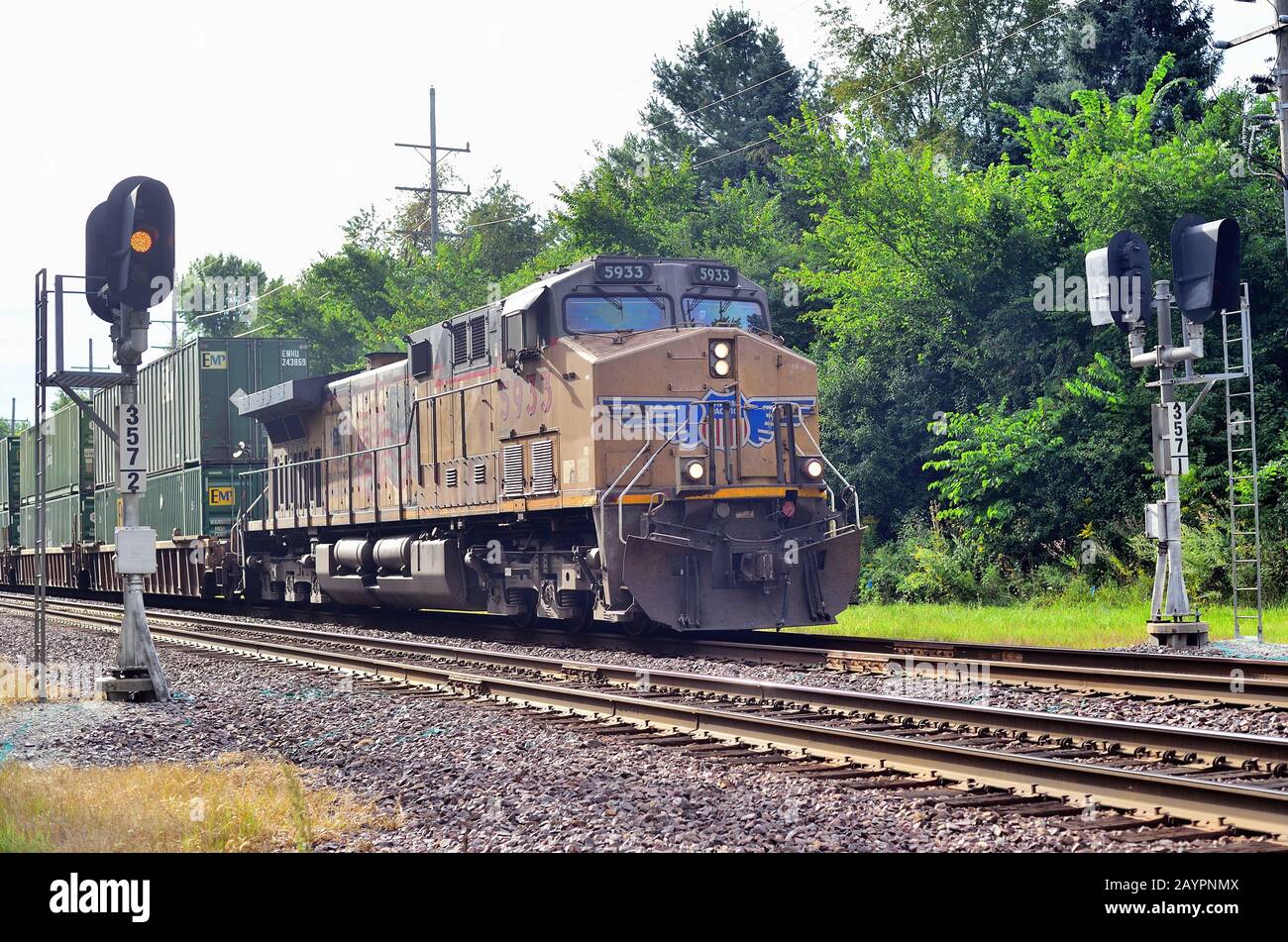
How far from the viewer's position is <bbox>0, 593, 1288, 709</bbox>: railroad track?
9.98 meters

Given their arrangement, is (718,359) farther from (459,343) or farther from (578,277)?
(459,343)

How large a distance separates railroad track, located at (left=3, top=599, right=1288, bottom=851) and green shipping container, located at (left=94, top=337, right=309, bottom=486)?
1292cm

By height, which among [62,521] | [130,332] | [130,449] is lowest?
[62,521]

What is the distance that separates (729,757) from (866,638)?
6.24 metres

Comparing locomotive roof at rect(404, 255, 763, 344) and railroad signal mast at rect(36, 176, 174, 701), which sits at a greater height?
locomotive roof at rect(404, 255, 763, 344)

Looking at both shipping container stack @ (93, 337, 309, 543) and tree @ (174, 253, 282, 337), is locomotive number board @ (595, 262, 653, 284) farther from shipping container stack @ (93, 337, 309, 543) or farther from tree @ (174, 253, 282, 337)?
tree @ (174, 253, 282, 337)

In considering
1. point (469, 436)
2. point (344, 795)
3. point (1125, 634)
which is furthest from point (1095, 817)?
point (469, 436)

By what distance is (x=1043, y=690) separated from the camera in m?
10.6

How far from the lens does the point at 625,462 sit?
14188 millimetres

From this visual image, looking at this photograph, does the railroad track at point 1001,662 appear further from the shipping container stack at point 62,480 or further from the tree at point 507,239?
the tree at point 507,239

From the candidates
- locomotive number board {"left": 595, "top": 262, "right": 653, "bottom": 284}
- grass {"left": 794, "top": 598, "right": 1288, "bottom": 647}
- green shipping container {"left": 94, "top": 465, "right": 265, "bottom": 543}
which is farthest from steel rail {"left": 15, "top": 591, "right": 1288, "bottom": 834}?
green shipping container {"left": 94, "top": 465, "right": 265, "bottom": 543}

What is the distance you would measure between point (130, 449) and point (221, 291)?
244ft

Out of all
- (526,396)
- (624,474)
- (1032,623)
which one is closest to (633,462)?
(624,474)
